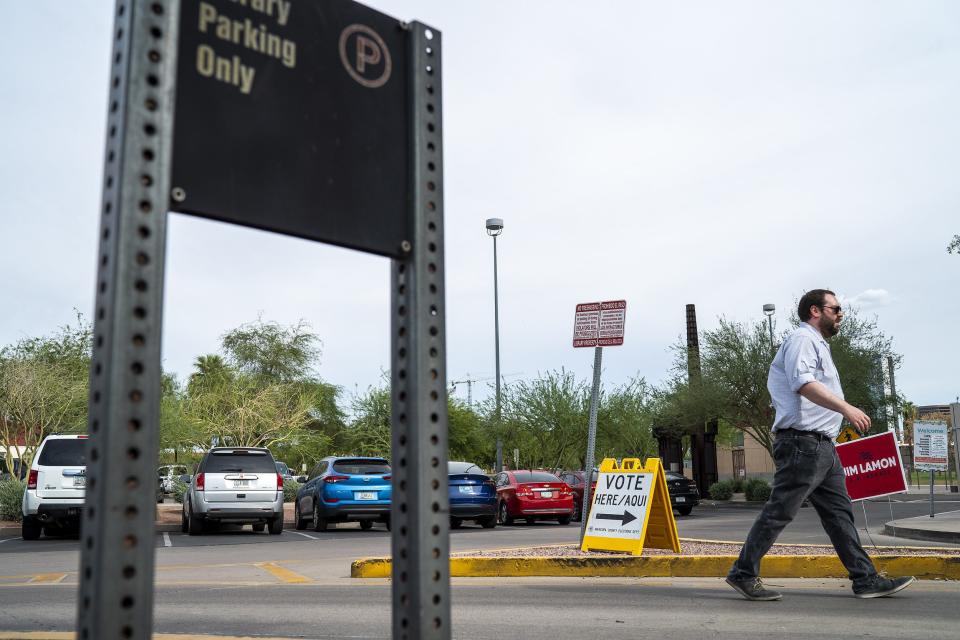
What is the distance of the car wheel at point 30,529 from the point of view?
53.0 feet

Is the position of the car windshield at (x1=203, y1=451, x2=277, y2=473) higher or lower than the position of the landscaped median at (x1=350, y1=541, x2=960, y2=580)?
higher

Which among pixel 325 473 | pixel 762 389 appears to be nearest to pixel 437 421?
pixel 325 473

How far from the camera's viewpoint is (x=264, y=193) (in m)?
2.19

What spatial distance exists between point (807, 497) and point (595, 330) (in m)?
4.57

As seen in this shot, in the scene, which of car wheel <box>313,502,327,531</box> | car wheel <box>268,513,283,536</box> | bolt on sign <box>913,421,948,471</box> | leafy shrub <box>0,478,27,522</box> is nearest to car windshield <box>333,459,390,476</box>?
car wheel <box>313,502,327,531</box>

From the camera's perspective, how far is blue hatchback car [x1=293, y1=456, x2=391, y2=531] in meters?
18.5

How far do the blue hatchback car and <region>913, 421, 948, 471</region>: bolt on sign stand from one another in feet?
38.7

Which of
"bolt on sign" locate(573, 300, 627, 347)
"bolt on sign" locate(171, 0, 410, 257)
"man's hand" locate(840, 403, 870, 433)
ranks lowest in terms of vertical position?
"man's hand" locate(840, 403, 870, 433)

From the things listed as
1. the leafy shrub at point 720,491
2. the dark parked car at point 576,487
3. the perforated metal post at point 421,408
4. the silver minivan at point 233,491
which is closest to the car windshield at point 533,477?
the dark parked car at point 576,487

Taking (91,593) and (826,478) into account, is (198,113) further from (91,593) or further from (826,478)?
(826,478)

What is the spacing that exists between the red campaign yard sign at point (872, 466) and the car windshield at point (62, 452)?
40.8 ft

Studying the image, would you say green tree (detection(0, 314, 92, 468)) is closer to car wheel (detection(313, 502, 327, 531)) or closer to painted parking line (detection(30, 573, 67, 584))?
car wheel (detection(313, 502, 327, 531))

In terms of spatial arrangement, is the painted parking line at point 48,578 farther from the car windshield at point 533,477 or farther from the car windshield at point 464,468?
the car windshield at point 533,477

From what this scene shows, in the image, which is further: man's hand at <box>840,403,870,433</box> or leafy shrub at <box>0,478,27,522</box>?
leafy shrub at <box>0,478,27,522</box>
